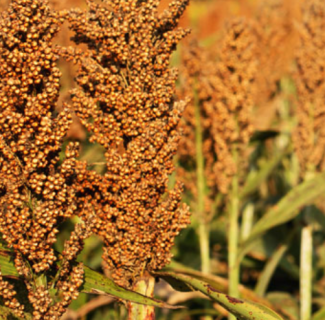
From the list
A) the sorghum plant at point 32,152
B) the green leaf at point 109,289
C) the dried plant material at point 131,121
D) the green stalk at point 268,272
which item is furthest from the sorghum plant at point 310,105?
the sorghum plant at point 32,152

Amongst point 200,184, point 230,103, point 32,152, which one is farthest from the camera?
point 200,184

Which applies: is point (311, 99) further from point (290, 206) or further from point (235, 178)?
point (290, 206)

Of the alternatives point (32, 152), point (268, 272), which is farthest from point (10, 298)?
point (268, 272)

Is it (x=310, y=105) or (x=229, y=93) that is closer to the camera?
(x=229, y=93)

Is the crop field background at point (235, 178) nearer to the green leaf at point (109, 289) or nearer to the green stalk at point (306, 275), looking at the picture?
the green stalk at point (306, 275)

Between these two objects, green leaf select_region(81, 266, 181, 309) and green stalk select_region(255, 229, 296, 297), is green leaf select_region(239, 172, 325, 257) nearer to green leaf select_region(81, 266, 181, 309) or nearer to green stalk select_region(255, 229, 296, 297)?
green stalk select_region(255, 229, 296, 297)

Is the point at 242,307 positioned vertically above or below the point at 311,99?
below
